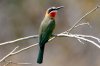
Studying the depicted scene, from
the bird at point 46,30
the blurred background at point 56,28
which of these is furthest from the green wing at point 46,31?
the blurred background at point 56,28

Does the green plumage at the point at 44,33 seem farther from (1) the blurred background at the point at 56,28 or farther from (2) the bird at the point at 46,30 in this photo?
(1) the blurred background at the point at 56,28

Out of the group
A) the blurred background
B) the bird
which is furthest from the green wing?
the blurred background

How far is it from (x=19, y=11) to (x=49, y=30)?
24.2 ft

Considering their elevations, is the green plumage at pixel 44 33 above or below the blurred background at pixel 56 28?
above

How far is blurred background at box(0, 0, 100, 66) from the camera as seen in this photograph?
34.9 feet

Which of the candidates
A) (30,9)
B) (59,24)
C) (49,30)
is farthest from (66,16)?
(49,30)

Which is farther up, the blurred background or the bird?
the bird

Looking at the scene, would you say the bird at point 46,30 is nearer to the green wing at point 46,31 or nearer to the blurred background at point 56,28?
the green wing at point 46,31

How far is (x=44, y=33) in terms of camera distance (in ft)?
15.4

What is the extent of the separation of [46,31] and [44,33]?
0.06 meters

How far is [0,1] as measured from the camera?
472 inches

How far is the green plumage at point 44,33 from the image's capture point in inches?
182

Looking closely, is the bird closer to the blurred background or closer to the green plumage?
the green plumage

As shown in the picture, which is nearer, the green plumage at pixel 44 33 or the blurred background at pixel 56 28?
the green plumage at pixel 44 33
